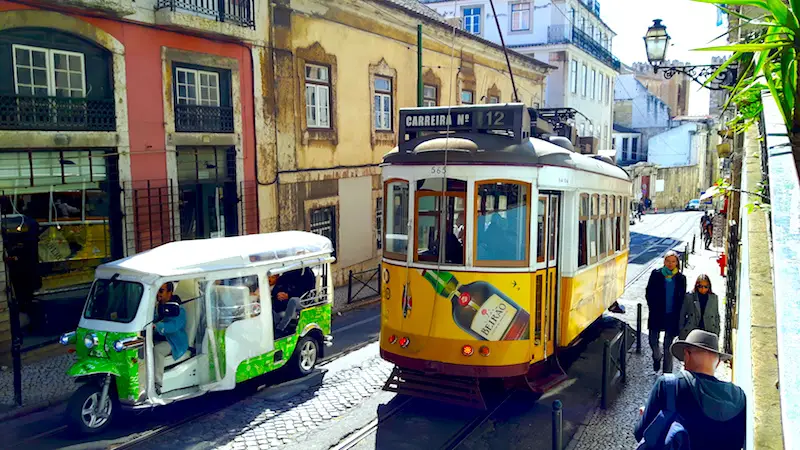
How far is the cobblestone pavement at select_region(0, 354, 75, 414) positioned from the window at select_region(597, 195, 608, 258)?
8045 mm

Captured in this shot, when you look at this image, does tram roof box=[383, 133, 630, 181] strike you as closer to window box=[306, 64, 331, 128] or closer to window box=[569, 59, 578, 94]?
window box=[306, 64, 331, 128]

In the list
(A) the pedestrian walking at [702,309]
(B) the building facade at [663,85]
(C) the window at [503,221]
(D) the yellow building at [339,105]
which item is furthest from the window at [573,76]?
(C) the window at [503,221]

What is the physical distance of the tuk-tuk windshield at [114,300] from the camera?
786cm

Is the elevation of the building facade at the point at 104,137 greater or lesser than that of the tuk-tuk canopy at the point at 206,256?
greater

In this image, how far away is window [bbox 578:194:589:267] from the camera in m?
8.67

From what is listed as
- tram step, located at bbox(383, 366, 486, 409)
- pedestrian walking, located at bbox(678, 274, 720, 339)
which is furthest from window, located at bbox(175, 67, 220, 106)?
pedestrian walking, located at bbox(678, 274, 720, 339)

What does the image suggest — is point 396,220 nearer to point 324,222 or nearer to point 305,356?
point 305,356

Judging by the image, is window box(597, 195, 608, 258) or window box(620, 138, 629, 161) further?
window box(620, 138, 629, 161)

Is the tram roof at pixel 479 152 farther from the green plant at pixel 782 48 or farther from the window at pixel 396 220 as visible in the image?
the green plant at pixel 782 48

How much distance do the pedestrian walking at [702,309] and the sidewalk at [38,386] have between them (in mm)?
8648

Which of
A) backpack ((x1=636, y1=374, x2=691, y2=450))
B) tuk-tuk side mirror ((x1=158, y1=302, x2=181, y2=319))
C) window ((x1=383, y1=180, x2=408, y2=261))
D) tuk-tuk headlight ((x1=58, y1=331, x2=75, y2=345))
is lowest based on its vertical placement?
tuk-tuk headlight ((x1=58, y1=331, x2=75, y2=345))

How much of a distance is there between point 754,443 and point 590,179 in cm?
685

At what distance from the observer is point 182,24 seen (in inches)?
491

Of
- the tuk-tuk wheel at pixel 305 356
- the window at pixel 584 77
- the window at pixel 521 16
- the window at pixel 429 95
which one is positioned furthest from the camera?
the window at pixel 584 77
